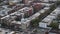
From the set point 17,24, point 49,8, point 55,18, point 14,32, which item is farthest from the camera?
point 49,8

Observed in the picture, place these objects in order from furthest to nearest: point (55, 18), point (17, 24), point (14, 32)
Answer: point (55, 18) < point (17, 24) < point (14, 32)

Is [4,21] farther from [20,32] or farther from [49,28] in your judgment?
[49,28]

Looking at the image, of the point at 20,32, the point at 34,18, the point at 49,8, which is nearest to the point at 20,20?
the point at 34,18

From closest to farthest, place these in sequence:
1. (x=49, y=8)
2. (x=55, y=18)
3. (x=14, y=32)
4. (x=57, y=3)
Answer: (x=14, y=32)
(x=55, y=18)
(x=49, y=8)
(x=57, y=3)

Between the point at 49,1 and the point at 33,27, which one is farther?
the point at 49,1

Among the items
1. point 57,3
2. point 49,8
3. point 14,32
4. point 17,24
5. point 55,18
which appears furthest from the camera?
point 57,3

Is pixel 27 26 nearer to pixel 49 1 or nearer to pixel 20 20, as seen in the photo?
pixel 20 20

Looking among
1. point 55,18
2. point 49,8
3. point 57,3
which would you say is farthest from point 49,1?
point 55,18

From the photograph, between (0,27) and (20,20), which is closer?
(0,27)

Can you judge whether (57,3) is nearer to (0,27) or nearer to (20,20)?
(20,20)
